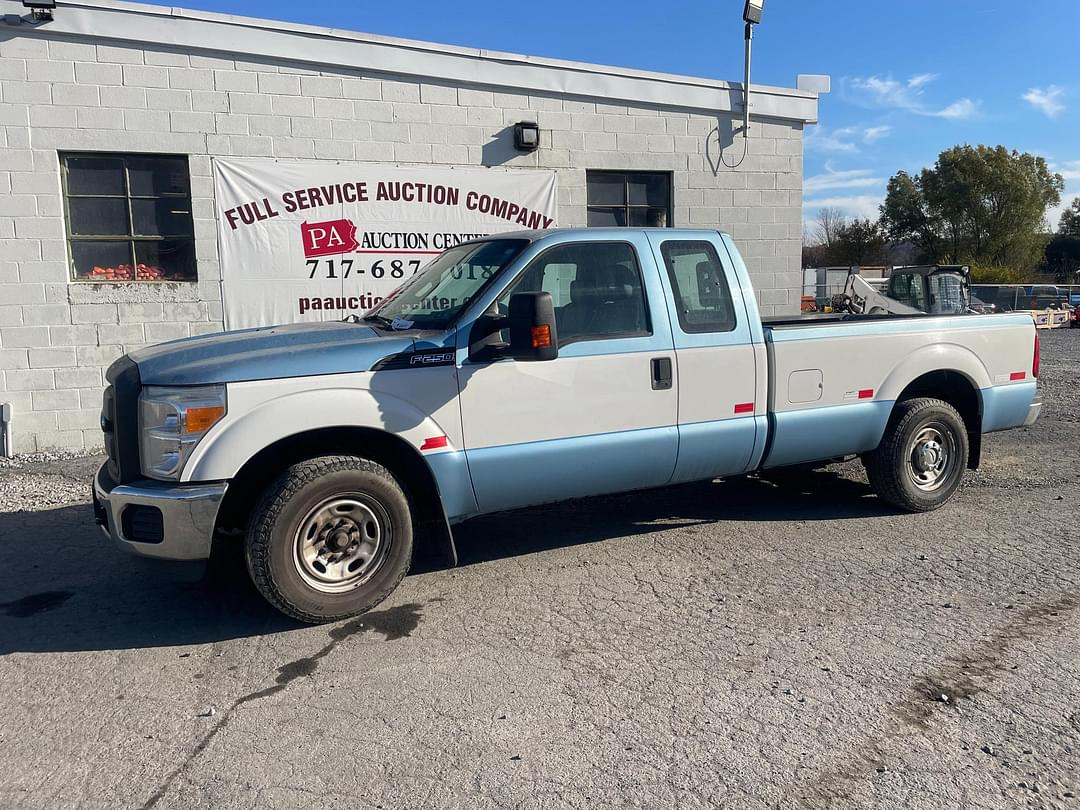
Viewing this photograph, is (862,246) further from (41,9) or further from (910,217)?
(41,9)

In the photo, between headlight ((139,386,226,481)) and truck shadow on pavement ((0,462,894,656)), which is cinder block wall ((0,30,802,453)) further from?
headlight ((139,386,226,481))

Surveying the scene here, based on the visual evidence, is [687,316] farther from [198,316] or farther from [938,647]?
[198,316]

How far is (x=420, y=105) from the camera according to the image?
9297 millimetres

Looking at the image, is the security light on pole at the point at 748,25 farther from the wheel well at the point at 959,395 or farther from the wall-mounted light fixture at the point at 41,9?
the wall-mounted light fixture at the point at 41,9

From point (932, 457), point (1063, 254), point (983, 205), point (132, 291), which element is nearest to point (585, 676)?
point (932, 457)

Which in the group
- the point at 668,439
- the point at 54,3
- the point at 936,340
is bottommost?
the point at 668,439

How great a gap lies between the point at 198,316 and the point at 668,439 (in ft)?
18.9

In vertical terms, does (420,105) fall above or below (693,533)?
above

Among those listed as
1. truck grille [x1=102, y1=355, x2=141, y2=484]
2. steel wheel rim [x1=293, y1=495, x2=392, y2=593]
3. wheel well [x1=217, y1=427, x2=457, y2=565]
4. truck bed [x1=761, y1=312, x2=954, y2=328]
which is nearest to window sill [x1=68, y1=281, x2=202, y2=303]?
truck grille [x1=102, y1=355, x2=141, y2=484]

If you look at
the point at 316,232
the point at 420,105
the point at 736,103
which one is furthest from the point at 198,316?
the point at 736,103

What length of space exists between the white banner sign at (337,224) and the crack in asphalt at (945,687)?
697 centimetres

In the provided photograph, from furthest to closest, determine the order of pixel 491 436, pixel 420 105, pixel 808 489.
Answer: pixel 420 105 → pixel 808 489 → pixel 491 436

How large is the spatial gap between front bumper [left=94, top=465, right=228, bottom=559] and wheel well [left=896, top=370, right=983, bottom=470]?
4.70 meters

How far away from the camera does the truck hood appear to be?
159 inches
